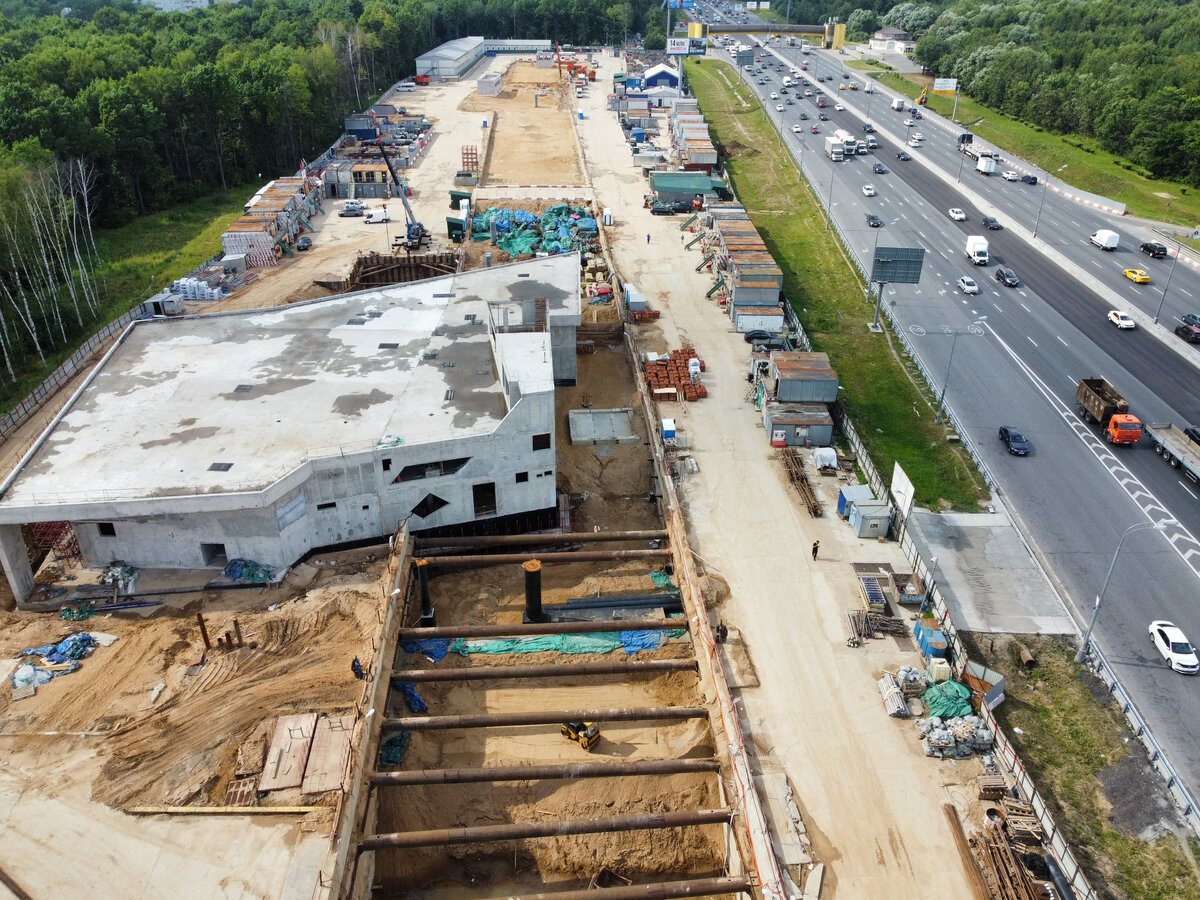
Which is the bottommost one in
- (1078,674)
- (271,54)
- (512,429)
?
(1078,674)

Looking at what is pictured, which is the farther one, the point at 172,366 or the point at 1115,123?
the point at 1115,123

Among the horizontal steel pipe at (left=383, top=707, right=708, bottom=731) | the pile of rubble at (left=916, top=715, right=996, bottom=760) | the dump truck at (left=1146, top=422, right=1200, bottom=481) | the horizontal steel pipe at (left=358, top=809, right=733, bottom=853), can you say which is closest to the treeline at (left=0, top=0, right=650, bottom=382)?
the horizontal steel pipe at (left=383, top=707, right=708, bottom=731)

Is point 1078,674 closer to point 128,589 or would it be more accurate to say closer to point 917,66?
point 128,589

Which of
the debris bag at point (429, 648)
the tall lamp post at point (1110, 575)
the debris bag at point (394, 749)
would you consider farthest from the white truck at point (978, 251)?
the debris bag at point (394, 749)

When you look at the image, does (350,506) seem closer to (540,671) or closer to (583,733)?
(540,671)

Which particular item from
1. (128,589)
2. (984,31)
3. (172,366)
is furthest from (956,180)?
(128,589)

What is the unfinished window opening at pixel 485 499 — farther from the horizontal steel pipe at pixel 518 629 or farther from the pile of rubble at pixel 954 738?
the pile of rubble at pixel 954 738

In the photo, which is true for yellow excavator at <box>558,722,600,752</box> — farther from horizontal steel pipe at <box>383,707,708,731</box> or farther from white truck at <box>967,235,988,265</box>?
white truck at <box>967,235,988,265</box>
